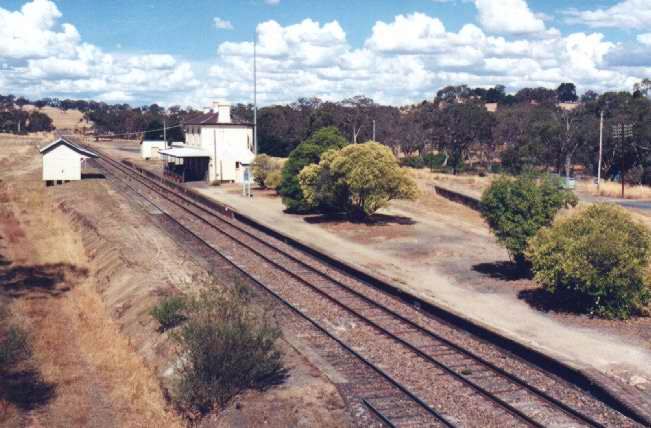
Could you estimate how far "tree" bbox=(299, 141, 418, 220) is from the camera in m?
30.4

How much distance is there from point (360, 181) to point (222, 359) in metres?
19.5

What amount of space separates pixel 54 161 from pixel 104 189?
6402 mm

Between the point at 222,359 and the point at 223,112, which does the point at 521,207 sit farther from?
the point at 223,112

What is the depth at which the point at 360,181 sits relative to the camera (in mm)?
30266

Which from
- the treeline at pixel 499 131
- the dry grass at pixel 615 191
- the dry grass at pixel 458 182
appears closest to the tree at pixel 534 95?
the treeline at pixel 499 131

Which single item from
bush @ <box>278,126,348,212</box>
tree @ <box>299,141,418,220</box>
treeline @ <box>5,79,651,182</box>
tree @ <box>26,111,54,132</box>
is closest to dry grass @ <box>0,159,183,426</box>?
tree @ <box>299,141,418,220</box>

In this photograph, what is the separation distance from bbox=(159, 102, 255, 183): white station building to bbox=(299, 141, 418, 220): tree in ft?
61.0

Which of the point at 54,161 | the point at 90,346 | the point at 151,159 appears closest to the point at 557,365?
the point at 90,346

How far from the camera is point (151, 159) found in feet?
268

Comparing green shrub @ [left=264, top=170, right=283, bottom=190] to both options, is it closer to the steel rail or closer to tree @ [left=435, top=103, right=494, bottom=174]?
the steel rail

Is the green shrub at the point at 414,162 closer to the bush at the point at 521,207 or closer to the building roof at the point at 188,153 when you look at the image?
the building roof at the point at 188,153

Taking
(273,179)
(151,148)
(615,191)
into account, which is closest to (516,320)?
(273,179)

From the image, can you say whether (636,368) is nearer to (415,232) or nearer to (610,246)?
(610,246)

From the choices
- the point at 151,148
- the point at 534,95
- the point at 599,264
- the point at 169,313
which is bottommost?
the point at 169,313
